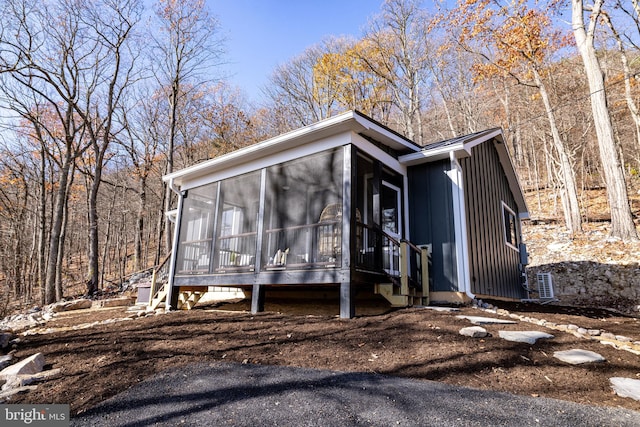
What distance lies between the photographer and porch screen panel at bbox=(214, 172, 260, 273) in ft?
24.3

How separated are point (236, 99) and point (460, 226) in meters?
16.5

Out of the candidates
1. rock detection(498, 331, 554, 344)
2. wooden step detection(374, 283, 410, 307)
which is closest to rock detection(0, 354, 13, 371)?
wooden step detection(374, 283, 410, 307)

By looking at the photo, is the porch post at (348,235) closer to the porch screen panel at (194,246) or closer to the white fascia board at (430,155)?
the white fascia board at (430,155)

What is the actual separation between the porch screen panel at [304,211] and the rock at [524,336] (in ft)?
8.14

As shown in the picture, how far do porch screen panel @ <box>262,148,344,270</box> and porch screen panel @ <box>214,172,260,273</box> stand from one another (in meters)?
0.45

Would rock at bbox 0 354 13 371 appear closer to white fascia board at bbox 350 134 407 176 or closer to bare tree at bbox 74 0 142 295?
white fascia board at bbox 350 134 407 176

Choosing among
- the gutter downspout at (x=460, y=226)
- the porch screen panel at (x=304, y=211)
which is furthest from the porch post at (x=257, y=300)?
the gutter downspout at (x=460, y=226)

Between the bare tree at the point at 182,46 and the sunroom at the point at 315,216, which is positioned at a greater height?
the bare tree at the point at 182,46

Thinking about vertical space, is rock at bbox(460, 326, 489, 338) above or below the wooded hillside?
below

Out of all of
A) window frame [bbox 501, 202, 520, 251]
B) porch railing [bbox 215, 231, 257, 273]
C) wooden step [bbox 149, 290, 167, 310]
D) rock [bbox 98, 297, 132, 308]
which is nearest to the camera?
porch railing [bbox 215, 231, 257, 273]

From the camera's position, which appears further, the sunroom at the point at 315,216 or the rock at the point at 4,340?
the sunroom at the point at 315,216

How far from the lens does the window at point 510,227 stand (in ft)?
31.1

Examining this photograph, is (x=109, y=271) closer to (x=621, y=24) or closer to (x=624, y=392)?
(x=624, y=392)

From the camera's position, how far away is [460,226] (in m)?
6.44
